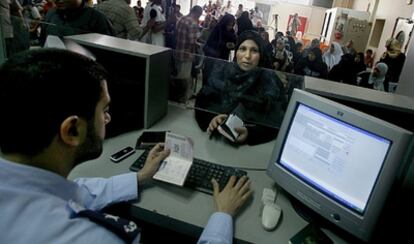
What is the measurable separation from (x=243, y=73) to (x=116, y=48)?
70 centimetres

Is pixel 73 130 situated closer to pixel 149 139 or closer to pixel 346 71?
pixel 149 139

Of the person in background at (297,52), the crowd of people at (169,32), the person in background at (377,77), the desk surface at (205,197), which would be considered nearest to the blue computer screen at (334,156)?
the desk surface at (205,197)

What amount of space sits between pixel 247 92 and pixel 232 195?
82 cm

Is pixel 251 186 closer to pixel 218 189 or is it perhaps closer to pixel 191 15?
pixel 218 189

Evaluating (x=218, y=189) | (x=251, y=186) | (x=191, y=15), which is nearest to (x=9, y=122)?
(x=218, y=189)

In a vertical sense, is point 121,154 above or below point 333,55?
below

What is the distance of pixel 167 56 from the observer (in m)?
1.47

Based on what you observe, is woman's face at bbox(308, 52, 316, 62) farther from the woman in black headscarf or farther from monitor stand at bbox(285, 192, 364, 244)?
monitor stand at bbox(285, 192, 364, 244)

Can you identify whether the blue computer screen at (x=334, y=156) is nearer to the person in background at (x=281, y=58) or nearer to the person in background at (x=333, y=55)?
the person in background at (x=281, y=58)

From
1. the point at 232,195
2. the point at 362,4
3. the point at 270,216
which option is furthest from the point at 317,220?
the point at 362,4

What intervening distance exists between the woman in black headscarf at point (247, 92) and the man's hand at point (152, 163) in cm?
44

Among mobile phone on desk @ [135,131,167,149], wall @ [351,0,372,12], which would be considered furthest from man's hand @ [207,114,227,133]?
wall @ [351,0,372,12]

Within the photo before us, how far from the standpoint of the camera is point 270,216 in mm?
912

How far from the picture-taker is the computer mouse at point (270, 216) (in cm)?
89
